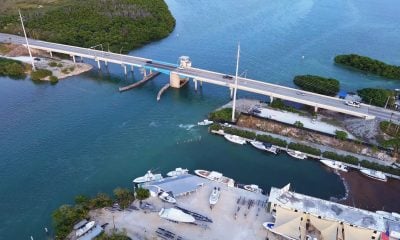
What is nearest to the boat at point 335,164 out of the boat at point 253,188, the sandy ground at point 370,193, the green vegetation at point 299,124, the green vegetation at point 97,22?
the sandy ground at point 370,193

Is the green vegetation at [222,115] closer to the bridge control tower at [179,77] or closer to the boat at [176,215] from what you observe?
the bridge control tower at [179,77]

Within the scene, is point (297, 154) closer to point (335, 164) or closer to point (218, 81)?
point (335, 164)

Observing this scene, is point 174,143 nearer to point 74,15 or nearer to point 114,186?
point 114,186

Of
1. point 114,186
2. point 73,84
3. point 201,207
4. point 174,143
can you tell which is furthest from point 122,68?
point 201,207

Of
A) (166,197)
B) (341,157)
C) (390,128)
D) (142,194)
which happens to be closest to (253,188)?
(166,197)

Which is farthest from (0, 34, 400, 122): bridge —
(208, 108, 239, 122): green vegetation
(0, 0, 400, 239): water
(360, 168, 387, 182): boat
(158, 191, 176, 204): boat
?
(158, 191, 176, 204): boat

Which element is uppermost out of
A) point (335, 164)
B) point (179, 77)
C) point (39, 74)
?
point (179, 77)
